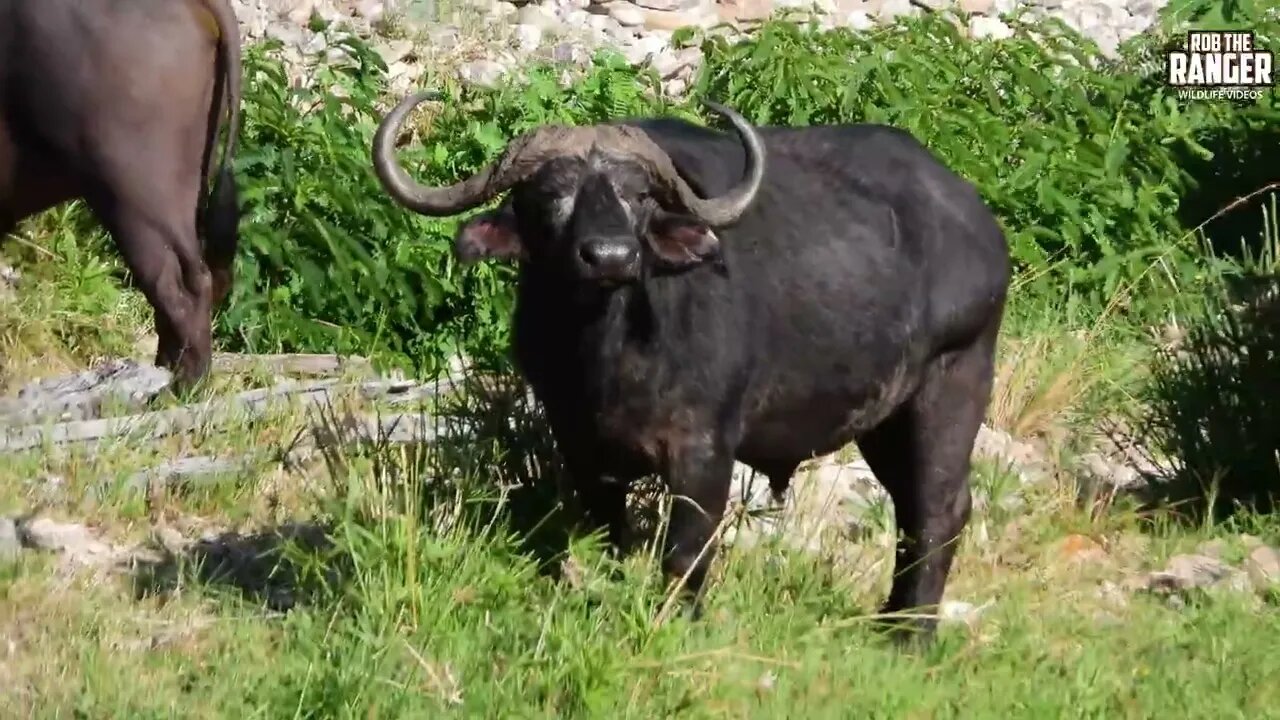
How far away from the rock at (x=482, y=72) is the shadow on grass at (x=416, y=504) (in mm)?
4500

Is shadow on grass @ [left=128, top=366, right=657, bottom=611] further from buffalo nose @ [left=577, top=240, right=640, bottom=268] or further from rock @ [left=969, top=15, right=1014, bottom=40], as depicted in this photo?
rock @ [left=969, top=15, right=1014, bottom=40]

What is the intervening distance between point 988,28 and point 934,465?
726cm

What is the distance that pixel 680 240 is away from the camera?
531 cm

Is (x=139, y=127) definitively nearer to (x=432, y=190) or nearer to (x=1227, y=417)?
(x=432, y=190)

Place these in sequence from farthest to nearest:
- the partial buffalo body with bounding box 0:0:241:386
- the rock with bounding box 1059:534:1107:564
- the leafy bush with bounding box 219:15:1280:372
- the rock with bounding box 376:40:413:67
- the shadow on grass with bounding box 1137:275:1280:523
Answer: the rock with bounding box 376:40:413:67, the leafy bush with bounding box 219:15:1280:372, the shadow on grass with bounding box 1137:275:1280:523, the partial buffalo body with bounding box 0:0:241:386, the rock with bounding box 1059:534:1107:564

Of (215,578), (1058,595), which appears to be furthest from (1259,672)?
(215,578)

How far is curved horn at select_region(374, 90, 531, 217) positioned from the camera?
17.6ft

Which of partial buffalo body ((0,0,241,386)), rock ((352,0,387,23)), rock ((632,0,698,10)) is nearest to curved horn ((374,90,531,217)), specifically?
partial buffalo body ((0,0,241,386))

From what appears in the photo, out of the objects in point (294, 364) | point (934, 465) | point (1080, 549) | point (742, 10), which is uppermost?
point (742, 10)

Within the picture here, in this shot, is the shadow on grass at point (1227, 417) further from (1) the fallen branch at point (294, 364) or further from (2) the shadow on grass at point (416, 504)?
(1) the fallen branch at point (294, 364)

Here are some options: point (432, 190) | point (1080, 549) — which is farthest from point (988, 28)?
point (432, 190)

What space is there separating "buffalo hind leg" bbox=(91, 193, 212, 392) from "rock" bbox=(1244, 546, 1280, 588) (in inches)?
158

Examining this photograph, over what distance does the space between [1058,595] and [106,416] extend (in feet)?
11.3

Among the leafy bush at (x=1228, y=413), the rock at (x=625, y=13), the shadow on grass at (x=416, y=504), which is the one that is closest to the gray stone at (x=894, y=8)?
the rock at (x=625, y=13)
